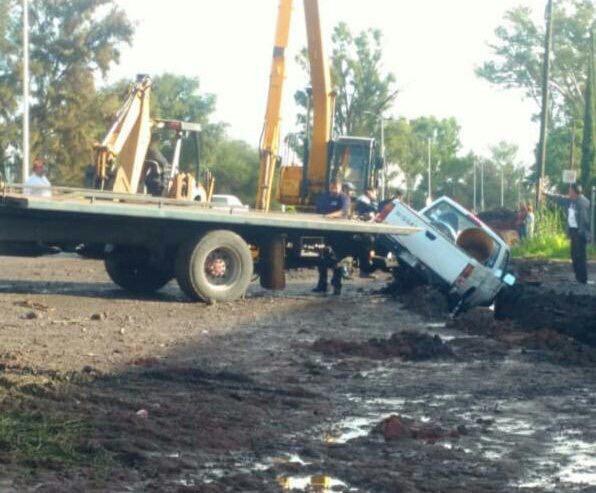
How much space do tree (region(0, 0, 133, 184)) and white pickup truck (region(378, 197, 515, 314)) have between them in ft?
132

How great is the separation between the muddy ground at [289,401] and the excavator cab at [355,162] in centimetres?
945

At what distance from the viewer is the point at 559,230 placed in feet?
141

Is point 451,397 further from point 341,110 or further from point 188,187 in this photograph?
point 341,110

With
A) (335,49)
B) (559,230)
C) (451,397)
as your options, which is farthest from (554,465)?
(335,49)

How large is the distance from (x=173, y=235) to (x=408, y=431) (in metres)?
10.7

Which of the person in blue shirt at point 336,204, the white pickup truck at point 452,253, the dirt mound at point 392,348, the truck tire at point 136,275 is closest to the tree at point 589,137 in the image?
the person in blue shirt at point 336,204

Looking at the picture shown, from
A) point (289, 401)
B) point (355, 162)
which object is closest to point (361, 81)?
point (355, 162)

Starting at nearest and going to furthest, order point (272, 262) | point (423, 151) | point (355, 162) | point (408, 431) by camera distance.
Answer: point (408, 431) → point (272, 262) → point (355, 162) → point (423, 151)

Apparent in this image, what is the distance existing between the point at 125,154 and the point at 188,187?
130cm

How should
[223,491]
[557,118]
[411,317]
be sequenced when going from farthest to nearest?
1. [557,118]
2. [411,317]
3. [223,491]

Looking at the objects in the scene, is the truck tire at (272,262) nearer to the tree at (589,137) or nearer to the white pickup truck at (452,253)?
the white pickup truck at (452,253)

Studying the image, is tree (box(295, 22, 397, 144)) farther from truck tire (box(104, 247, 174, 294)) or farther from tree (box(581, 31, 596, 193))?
truck tire (box(104, 247, 174, 294))

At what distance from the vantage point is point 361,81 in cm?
7550

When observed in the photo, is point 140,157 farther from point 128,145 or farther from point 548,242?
point 548,242
